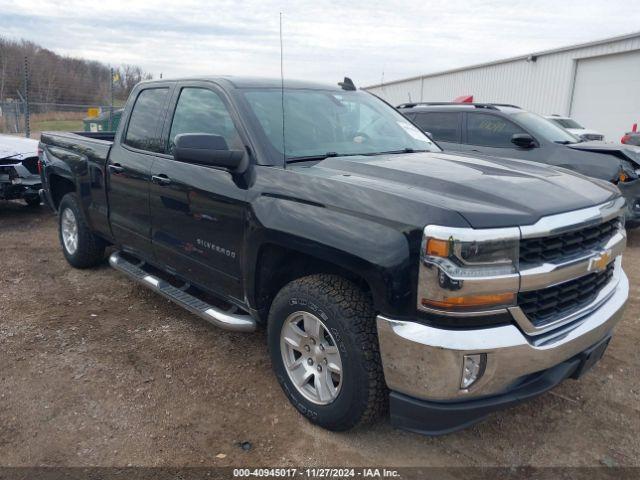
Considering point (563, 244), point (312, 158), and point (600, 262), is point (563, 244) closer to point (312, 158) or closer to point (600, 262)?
point (600, 262)

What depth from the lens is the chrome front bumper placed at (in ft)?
7.37

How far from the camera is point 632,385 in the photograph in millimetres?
3416

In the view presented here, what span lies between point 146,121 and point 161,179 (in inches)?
28.3

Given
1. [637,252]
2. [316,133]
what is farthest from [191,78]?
[637,252]

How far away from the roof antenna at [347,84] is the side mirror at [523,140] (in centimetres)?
343

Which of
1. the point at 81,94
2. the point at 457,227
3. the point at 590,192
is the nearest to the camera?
the point at 457,227

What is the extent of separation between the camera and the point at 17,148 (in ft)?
26.7

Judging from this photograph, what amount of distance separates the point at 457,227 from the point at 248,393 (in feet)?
5.79

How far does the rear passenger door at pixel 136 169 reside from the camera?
13.3ft

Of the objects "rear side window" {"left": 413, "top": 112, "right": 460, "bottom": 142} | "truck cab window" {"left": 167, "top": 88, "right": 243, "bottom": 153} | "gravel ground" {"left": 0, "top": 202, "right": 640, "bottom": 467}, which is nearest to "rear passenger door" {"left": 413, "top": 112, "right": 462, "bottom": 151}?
"rear side window" {"left": 413, "top": 112, "right": 460, "bottom": 142}

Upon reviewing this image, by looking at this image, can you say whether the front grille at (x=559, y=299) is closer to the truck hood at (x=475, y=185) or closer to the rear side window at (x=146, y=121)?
the truck hood at (x=475, y=185)

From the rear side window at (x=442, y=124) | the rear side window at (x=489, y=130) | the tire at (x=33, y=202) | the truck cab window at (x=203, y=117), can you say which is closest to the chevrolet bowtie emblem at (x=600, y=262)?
the truck cab window at (x=203, y=117)

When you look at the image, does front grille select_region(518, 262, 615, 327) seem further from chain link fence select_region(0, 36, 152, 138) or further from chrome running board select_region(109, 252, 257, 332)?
chain link fence select_region(0, 36, 152, 138)

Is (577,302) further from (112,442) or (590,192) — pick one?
(112,442)
